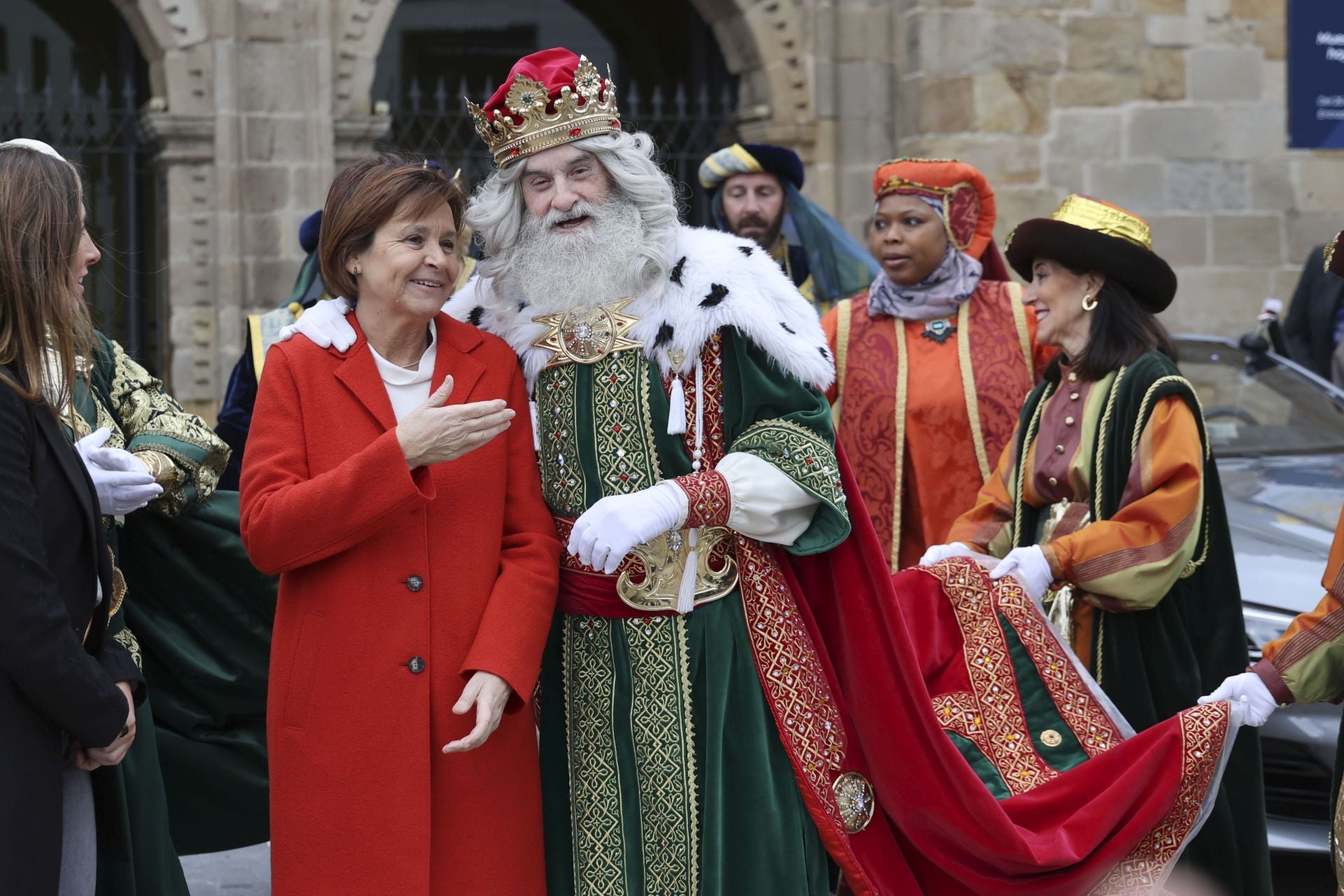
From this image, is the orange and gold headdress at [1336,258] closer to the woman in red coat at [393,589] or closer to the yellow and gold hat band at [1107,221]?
the yellow and gold hat band at [1107,221]

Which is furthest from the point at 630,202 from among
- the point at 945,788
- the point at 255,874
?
the point at 255,874

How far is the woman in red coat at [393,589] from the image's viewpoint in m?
2.91

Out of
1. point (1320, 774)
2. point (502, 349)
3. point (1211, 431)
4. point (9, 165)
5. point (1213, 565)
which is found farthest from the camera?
point (1211, 431)

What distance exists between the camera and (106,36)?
413 inches

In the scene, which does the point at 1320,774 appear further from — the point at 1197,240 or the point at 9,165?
the point at 1197,240

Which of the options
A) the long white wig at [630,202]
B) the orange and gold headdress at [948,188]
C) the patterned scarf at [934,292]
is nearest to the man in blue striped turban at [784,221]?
the orange and gold headdress at [948,188]

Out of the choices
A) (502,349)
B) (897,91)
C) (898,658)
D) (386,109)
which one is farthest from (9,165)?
(897,91)

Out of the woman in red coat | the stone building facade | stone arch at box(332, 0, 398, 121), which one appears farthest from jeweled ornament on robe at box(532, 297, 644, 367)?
stone arch at box(332, 0, 398, 121)

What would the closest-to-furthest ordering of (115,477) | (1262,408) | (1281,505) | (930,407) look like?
(115,477), (930,407), (1281,505), (1262,408)

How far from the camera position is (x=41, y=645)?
8.11ft

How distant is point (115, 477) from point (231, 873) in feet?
7.90

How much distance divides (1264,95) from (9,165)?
9169 mm

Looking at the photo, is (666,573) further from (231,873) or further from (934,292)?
(231,873)

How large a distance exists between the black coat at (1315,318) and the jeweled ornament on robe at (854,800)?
6734 mm
